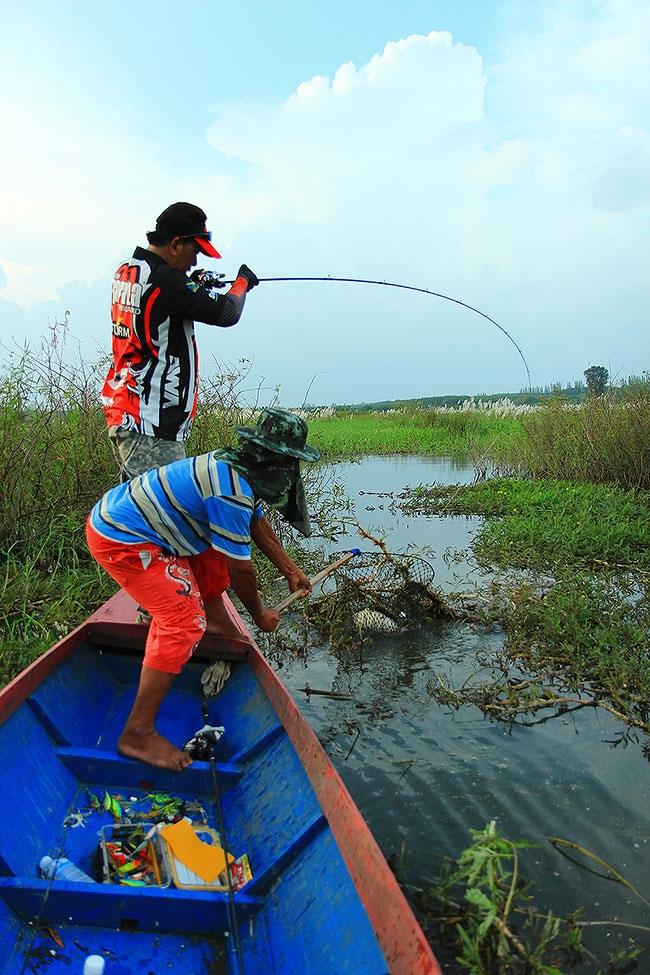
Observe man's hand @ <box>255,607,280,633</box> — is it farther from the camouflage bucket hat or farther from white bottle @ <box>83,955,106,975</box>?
white bottle @ <box>83,955,106,975</box>

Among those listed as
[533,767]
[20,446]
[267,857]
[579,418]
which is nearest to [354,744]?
[533,767]

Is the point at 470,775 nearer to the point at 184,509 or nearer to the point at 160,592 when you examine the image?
the point at 160,592

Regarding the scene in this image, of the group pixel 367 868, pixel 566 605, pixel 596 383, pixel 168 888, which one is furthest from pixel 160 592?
pixel 596 383

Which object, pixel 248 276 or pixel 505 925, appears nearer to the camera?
pixel 505 925

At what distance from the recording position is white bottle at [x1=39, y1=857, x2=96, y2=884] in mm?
2342

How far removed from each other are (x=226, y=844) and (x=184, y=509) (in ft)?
4.02

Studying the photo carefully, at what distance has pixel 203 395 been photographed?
304 inches

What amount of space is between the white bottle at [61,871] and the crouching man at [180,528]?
21.4 inches

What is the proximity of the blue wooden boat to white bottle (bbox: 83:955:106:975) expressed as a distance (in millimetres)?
123

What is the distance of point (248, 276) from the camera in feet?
13.3

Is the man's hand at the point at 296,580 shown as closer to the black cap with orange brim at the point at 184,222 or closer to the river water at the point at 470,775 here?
the river water at the point at 470,775

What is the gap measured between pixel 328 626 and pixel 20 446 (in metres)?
2.75

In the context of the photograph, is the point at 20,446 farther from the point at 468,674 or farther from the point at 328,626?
the point at 468,674

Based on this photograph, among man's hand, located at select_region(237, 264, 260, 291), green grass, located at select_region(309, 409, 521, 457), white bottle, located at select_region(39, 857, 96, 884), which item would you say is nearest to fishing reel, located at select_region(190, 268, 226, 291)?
man's hand, located at select_region(237, 264, 260, 291)
